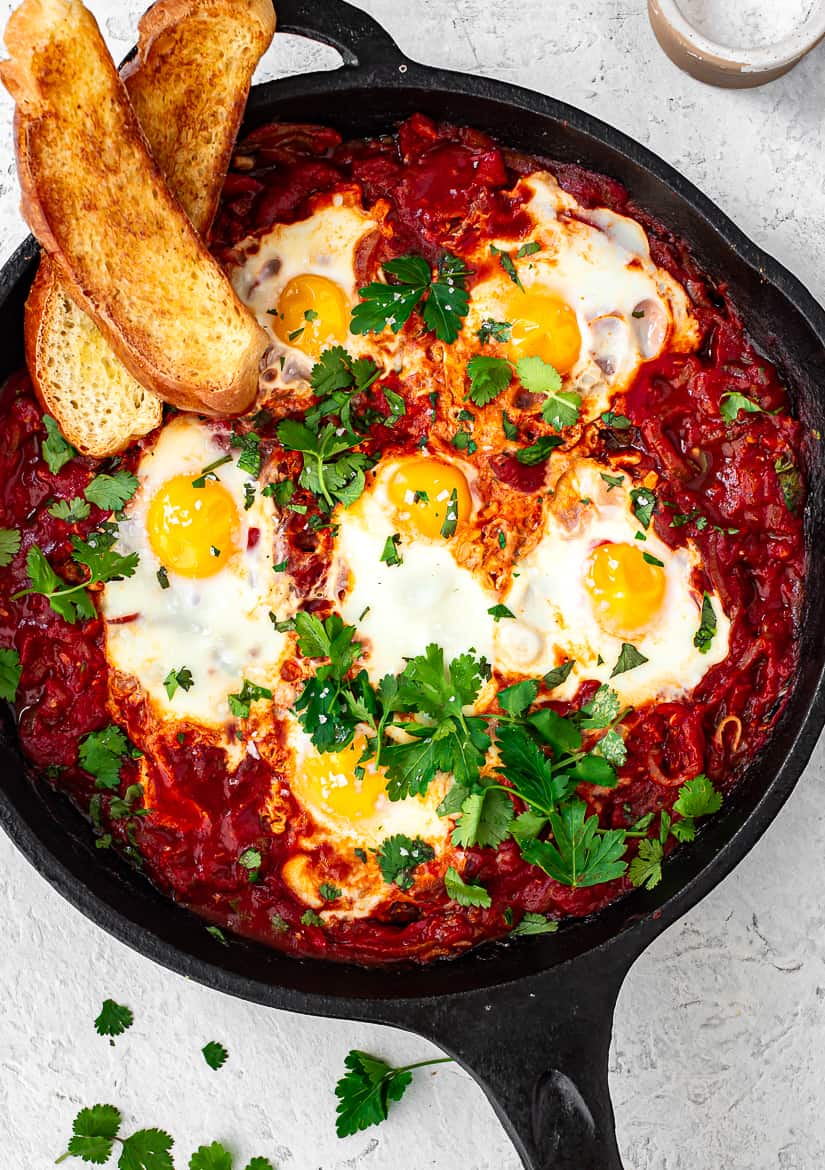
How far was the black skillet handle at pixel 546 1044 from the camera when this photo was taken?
3.67m

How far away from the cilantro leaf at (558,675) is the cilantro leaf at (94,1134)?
7.89 ft

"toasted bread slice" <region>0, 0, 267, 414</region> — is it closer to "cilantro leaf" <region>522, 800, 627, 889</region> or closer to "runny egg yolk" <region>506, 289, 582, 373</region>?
"runny egg yolk" <region>506, 289, 582, 373</region>

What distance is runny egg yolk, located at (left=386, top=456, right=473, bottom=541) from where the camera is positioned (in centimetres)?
399

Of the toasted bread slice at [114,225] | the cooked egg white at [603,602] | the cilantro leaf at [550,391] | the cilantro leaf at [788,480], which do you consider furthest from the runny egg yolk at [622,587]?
the toasted bread slice at [114,225]

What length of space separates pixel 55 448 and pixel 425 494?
4.29 feet

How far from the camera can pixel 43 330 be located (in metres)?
3.88

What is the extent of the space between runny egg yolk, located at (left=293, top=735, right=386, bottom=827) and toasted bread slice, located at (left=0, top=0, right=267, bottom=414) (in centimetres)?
125

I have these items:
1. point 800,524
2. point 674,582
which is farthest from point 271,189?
point 800,524

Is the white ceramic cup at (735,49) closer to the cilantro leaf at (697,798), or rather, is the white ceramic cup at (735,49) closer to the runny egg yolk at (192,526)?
the runny egg yolk at (192,526)

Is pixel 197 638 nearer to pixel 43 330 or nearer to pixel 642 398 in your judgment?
pixel 43 330

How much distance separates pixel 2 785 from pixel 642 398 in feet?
8.49

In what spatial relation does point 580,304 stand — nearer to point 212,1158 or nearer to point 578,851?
point 578,851

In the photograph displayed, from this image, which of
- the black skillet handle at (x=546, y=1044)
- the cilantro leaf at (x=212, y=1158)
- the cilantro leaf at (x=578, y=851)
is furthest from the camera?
the cilantro leaf at (x=212, y=1158)

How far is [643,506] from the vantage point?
13.3 feet
